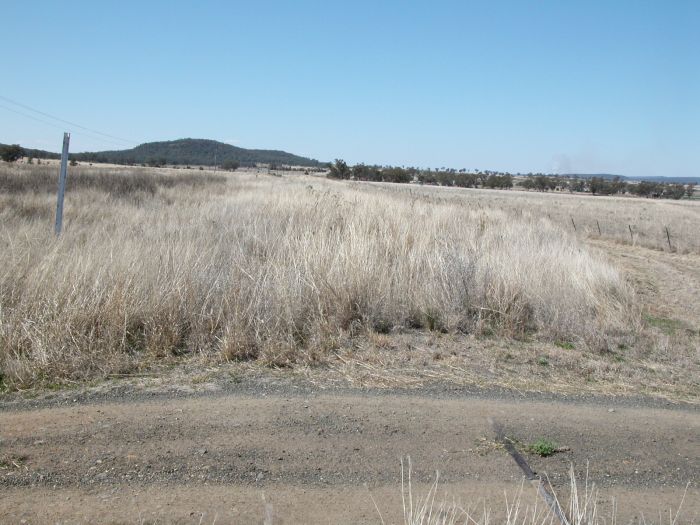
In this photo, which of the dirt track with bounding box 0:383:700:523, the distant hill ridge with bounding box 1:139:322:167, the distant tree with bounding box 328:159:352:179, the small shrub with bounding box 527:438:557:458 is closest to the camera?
the dirt track with bounding box 0:383:700:523

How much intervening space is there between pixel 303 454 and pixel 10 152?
65370 mm

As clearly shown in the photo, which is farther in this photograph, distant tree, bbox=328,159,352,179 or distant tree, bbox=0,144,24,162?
Result: distant tree, bbox=328,159,352,179

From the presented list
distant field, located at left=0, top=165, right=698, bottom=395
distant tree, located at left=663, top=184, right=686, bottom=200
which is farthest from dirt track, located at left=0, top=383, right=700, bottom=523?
distant tree, located at left=663, top=184, right=686, bottom=200

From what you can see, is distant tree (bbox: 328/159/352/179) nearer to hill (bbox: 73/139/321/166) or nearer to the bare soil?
hill (bbox: 73/139/321/166)

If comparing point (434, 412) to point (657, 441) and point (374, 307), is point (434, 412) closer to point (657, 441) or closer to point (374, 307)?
point (657, 441)

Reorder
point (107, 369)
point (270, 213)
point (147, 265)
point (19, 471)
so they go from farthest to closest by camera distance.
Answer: point (270, 213) < point (147, 265) < point (107, 369) < point (19, 471)

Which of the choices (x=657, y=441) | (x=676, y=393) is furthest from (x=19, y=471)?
(x=676, y=393)

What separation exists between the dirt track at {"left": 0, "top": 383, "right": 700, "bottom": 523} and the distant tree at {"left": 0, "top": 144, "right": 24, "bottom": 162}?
207ft

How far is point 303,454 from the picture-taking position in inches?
156

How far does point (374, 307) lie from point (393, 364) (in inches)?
50.2

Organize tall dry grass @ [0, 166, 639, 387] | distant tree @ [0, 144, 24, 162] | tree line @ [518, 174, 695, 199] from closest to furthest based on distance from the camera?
1. tall dry grass @ [0, 166, 639, 387]
2. distant tree @ [0, 144, 24, 162]
3. tree line @ [518, 174, 695, 199]

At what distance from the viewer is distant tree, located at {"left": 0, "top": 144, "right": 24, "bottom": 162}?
57.1 meters

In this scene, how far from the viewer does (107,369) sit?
515cm

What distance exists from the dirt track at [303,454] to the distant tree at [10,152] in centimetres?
6314
